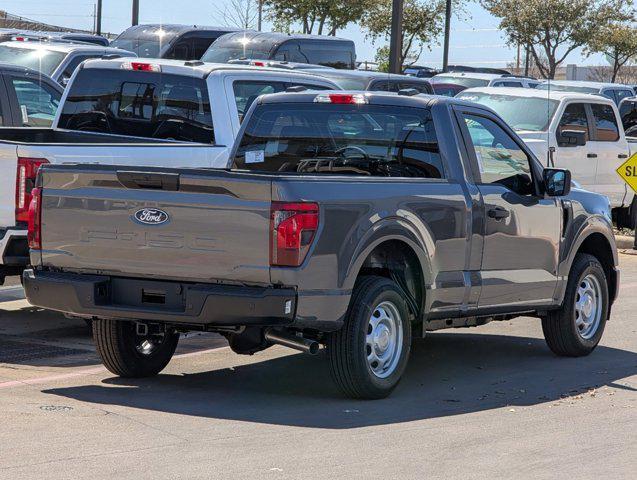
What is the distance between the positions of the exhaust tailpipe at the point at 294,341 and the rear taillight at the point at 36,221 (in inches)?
59.3

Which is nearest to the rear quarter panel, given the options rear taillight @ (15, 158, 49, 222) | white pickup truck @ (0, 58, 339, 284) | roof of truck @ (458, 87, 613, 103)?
rear taillight @ (15, 158, 49, 222)

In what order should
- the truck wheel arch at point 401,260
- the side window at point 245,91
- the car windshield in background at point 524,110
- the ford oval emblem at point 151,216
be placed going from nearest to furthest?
the ford oval emblem at point 151,216, the truck wheel arch at point 401,260, the side window at point 245,91, the car windshield in background at point 524,110

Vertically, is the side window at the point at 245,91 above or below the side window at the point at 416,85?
below

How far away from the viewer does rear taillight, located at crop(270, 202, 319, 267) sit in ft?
24.6

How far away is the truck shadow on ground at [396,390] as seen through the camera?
7852mm

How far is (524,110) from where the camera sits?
714 inches

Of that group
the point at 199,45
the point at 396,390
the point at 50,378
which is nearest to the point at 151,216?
the point at 50,378

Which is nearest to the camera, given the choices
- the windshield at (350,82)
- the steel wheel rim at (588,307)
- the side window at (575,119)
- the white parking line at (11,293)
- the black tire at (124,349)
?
the black tire at (124,349)

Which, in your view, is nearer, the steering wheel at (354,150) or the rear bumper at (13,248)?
the steering wheel at (354,150)

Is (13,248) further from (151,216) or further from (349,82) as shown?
(349,82)

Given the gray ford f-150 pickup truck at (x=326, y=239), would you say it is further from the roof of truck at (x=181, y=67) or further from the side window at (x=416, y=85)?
the side window at (x=416, y=85)

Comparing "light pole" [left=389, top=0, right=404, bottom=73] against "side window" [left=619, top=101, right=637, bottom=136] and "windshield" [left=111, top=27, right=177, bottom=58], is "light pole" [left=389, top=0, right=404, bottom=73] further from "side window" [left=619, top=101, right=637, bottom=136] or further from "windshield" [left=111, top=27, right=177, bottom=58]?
"windshield" [left=111, top=27, right=177, bottom=58]

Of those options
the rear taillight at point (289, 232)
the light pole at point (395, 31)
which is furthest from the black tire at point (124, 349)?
the light pole at point (395, 31)

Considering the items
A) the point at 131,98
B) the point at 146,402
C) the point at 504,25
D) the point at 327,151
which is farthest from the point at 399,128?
the point at 504,25
